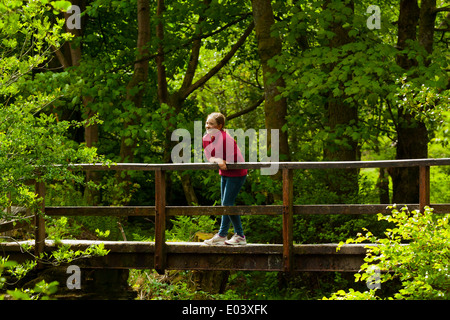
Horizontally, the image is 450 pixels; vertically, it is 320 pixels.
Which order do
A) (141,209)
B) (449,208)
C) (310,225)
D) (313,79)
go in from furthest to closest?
1. (313,79)
2. (310,225)
3. (141,209)
4. (449,208)

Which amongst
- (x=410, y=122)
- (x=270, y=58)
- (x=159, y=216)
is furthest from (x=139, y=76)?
(x=159, y=216)

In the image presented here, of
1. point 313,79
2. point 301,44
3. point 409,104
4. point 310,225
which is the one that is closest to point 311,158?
point 301,44

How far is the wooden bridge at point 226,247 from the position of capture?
7312mm

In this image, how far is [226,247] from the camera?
7.55 meters

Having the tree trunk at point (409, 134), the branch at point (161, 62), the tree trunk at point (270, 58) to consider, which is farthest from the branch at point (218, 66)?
the tree trunk at point (409, 134)

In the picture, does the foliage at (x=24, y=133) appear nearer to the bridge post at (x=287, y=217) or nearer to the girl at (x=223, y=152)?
the girl at (x=223, y=152)

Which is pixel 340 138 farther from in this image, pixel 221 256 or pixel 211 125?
pixel 211 125

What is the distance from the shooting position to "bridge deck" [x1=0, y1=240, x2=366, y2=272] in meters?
7.47

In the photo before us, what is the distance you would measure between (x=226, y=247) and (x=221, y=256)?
0.58 feet

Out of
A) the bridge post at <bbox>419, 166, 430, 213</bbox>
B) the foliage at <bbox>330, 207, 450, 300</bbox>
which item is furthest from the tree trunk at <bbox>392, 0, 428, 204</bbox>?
the foliage at <bbox>330, 207, 450, 300</bbox>
